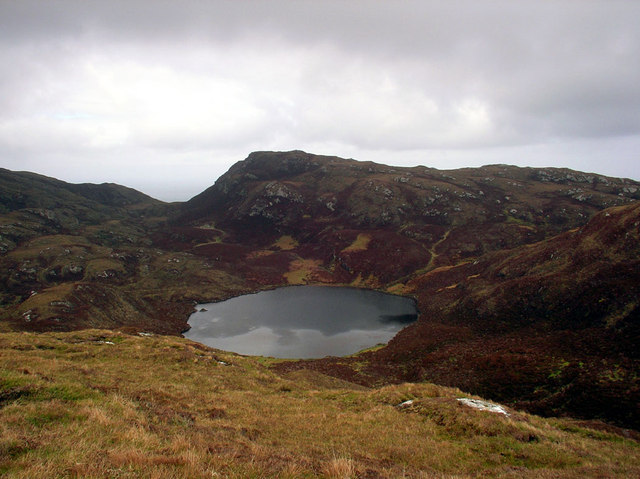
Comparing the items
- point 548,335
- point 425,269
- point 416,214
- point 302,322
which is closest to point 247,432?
point 548,335

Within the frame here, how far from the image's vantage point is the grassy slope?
305 inches

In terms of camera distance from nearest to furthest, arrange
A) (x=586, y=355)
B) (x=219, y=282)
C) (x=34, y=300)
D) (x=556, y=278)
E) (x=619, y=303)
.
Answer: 1. (x=586, y=355)
2. (x=619, y=303)
3. (x=556, y=278)
4. (x=34, y=300)
5. (x=219, y=282)

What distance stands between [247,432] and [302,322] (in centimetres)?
7047

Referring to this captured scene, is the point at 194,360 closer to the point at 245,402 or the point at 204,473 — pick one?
the point at 245,402

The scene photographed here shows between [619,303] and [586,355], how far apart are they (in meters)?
12.9

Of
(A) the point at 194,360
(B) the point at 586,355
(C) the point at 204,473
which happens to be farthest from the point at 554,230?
(C) the point at 204,473

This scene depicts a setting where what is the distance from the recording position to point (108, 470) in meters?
6.68

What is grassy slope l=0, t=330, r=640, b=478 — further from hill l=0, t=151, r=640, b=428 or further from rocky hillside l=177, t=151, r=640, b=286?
rocky hillside l=177, t=151, r=640, b=286

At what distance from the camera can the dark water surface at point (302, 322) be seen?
68.4m

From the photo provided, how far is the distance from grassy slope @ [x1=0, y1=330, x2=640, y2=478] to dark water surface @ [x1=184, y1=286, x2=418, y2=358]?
4307cm

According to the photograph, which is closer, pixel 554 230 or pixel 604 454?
pixel 604 454

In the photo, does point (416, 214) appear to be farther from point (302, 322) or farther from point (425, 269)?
point (302, 322)

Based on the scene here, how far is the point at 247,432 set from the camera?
45.2 ft

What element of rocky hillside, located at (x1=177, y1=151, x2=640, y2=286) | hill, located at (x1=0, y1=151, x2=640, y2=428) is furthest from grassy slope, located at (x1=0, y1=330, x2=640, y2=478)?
rocky hillside, located at (x1=177, y1=151, x2=640, y2=286)
